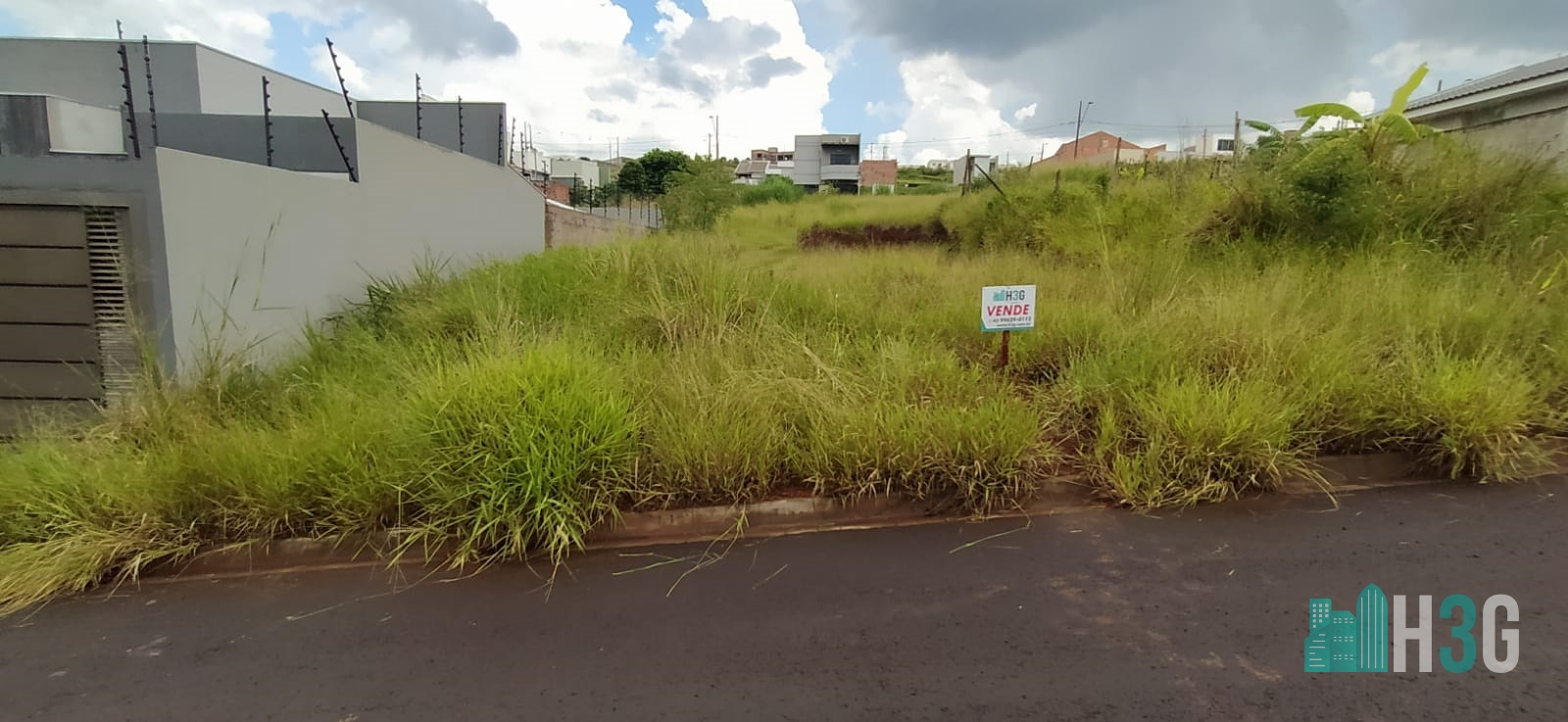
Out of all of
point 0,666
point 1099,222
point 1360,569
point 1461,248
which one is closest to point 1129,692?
point 1360,569

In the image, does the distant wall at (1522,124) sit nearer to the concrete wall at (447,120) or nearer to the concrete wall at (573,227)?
the concrete wall at (573,227)

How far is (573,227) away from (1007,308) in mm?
14574

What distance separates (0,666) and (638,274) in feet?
15.8

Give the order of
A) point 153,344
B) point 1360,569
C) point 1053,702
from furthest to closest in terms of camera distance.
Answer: point 153,344
point 1360,569
point 1053,702

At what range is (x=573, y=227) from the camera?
1712cm

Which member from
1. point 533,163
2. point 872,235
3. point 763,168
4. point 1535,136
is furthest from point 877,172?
point 1535,136

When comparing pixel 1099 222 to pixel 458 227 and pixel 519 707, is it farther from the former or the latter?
pixel 519 707

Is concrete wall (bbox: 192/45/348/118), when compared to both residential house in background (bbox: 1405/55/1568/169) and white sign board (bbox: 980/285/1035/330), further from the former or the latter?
residential house in background (bbox: 1405/55/1568/169)

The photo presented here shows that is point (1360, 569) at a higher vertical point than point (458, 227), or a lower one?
lower

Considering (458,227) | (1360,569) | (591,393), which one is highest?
(458,227)

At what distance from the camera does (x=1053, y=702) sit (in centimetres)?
230

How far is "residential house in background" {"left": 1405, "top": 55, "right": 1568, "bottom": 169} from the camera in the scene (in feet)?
27.6

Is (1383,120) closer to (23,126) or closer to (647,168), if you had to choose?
(23,126)

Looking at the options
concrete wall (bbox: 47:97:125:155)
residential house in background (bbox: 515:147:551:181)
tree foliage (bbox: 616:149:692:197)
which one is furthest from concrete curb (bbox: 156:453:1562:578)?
tree foliage (bbox: 616:149:692:197)
